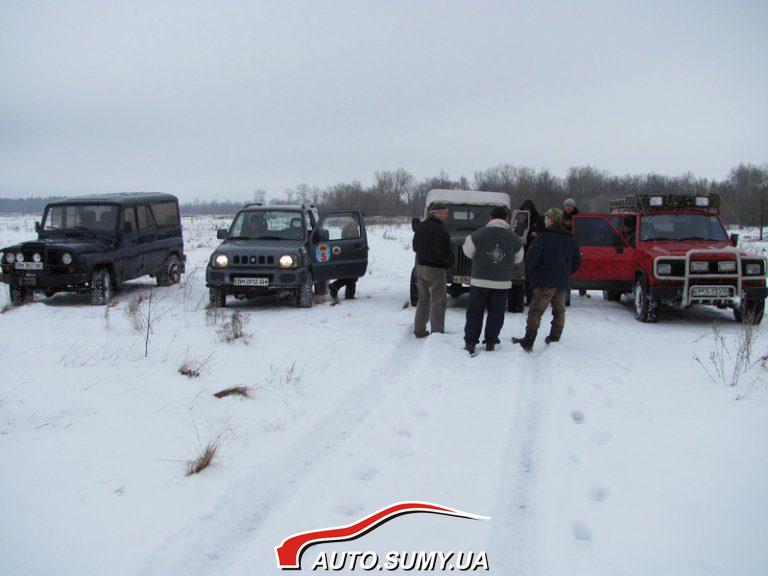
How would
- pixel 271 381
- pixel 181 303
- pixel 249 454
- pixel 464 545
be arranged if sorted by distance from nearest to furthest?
pixel 464 545
pixel 249 454
pixel 271 381
pixel 181 303

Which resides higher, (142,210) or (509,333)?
(142,210)

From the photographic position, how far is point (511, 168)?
86500 millimetres

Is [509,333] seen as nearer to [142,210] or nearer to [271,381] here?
[271,381]

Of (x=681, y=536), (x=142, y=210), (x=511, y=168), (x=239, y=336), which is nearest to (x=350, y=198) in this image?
(x=511, y=168)

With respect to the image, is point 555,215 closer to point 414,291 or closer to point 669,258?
point 669,258

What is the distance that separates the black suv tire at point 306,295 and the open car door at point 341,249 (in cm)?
24

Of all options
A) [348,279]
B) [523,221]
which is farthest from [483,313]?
[348,279]

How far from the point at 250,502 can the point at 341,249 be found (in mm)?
8077

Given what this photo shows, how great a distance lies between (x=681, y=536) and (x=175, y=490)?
3.07 m

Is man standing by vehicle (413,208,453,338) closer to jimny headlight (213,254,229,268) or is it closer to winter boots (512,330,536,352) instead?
winter boots (512,330,536,352)

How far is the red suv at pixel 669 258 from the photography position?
9.32 meters

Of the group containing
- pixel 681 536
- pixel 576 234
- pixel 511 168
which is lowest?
pixel 681 536

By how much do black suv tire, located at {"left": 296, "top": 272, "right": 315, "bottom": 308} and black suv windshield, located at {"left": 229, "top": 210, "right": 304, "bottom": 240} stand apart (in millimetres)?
958

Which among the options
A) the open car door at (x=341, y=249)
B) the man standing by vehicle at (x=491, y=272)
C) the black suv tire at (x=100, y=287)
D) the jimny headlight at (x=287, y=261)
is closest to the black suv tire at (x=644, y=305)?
the man standing by vehicle at (x=491, y=272)
